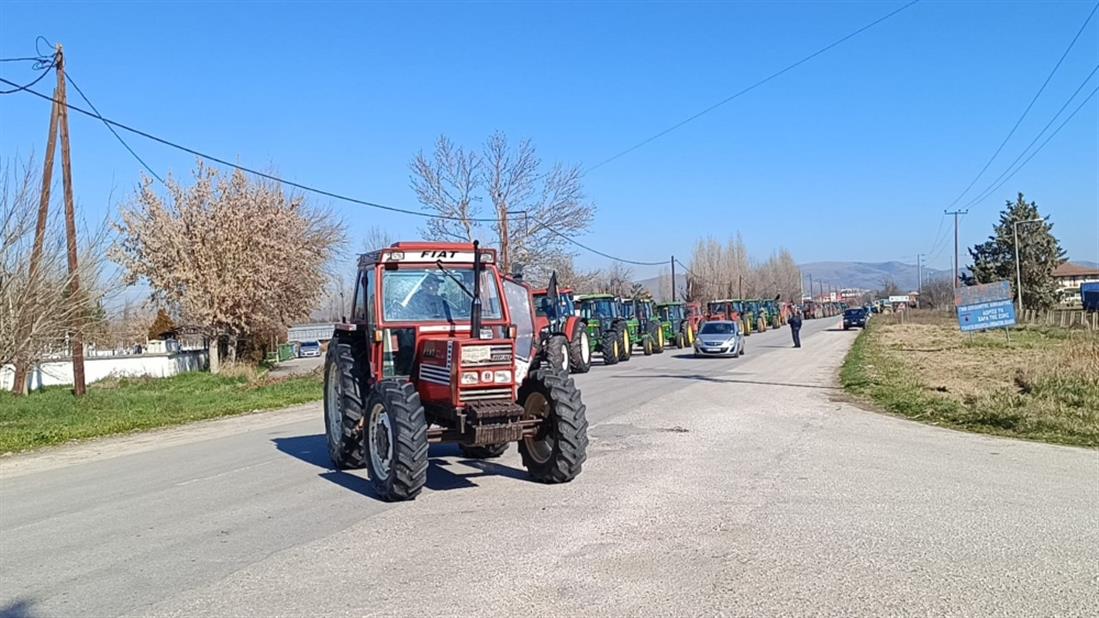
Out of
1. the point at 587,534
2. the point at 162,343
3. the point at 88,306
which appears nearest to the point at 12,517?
the point at 587,534

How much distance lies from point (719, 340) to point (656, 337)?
6.54m

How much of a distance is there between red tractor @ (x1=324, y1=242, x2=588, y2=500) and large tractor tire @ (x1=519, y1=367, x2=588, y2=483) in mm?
12

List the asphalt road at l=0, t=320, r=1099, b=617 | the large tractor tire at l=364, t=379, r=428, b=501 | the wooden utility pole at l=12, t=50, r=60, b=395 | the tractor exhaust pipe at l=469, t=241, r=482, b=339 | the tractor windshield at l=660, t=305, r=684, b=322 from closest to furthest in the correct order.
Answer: the asphalt road at l=0, t=320, r=1099, b=617 < the large tractor tire at l=364, t=379, r=428, b=501 < the tractor exhaust pipe at l=469, t=241, r=482, b=339 < the wooden utility pole at l=12, t=50, r=60, b=395 < the tractor windshield at l=660, t=305, r=684, b=322

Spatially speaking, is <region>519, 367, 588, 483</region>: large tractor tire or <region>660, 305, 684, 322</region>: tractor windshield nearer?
<region>519, 367, 588, 483</region>: large tractor tire

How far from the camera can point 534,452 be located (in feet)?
31.3

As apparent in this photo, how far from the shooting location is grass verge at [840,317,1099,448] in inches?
539

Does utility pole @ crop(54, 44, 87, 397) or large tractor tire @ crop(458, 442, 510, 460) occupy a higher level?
utility pole @ crop(54, 44, 87, 397)

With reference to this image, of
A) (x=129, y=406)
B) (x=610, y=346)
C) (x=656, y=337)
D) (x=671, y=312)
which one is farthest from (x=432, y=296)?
(x=671, y=312)

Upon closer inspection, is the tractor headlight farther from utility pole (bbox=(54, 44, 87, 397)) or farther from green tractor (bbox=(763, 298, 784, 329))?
green tractor (bbox=(763, 298, 784, 329))

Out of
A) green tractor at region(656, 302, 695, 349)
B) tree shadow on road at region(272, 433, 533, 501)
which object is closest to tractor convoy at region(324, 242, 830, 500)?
tree shadow on road at region(272, 433, 533, 501)

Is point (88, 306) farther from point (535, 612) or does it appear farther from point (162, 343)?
point (162, 343)

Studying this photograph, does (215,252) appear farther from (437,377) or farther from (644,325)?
(437,377)

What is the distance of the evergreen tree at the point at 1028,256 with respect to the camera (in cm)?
7344

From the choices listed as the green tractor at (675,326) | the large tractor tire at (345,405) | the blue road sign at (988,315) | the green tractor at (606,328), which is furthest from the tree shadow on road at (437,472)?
the green tractor at (675,326)
